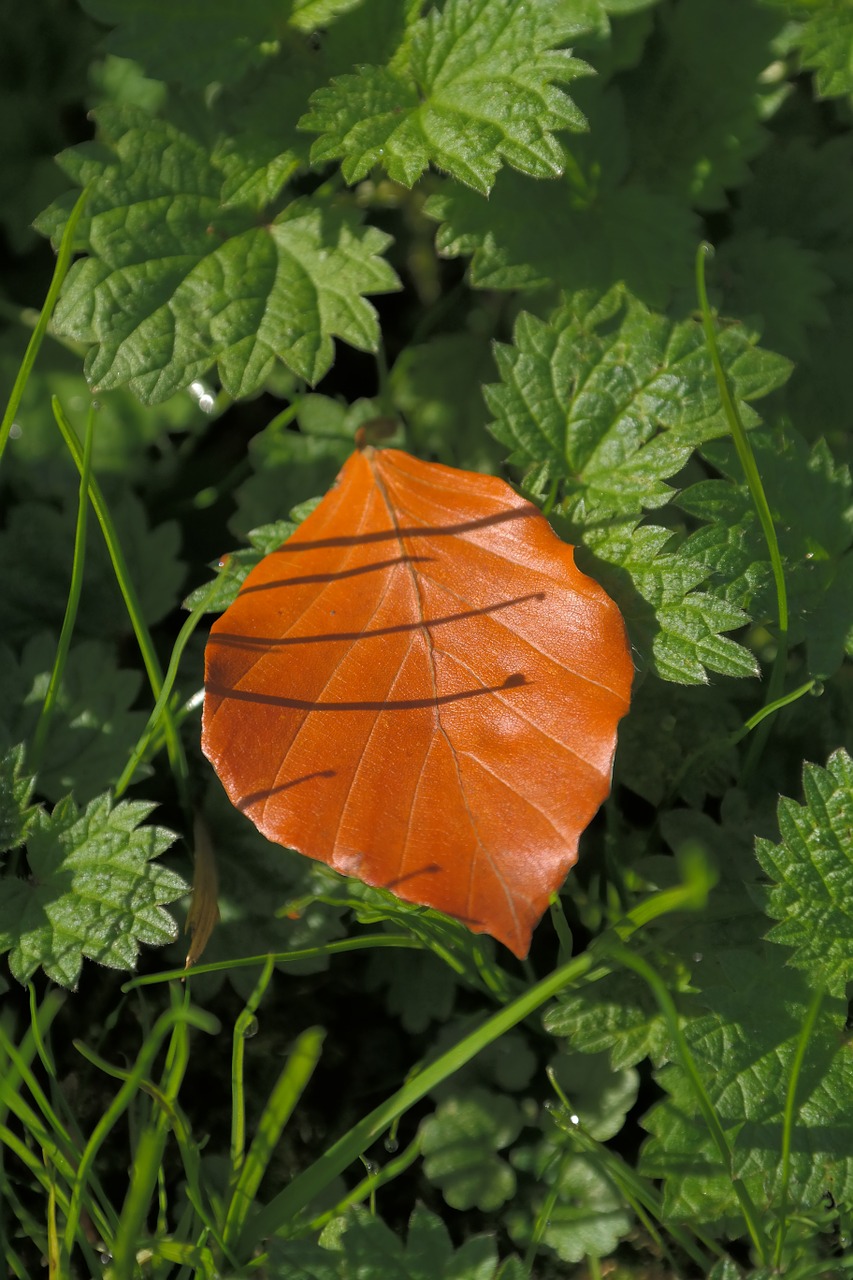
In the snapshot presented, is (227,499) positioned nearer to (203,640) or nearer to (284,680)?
(203,640)

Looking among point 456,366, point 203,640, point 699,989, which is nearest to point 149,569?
point 203,640

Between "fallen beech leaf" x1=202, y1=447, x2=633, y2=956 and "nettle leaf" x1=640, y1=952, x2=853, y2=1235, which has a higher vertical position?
"fallen beech leaf" x1=202, y1=447, x2=633, y2=956

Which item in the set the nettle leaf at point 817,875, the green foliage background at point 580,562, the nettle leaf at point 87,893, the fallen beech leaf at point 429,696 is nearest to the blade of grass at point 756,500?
the green foliage background at point 580,562

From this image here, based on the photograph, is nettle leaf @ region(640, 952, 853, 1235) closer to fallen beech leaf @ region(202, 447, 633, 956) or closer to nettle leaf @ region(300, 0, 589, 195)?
fallen beech leaf @ region(202, 447, 633, 956)

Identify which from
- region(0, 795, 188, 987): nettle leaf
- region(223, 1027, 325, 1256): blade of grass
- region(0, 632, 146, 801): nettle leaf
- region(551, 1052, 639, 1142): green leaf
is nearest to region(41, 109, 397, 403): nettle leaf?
region(0, 632, 146, 801): nettle leaf

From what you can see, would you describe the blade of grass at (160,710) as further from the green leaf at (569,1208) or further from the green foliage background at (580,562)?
the green leaf at (569,1208)

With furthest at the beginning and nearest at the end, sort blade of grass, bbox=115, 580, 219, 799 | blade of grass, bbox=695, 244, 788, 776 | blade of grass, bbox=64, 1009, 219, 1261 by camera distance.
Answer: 1. blade of grass, bbox=115, 580, 219, 799
2. blade of grass, bbox=695, 244, 788, 776
3. blade of grass, bbox=64, 1009, 219, 1261

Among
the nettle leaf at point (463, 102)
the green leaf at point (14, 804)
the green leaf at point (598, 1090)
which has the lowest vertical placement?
the green leaf at point (598, 1090)
